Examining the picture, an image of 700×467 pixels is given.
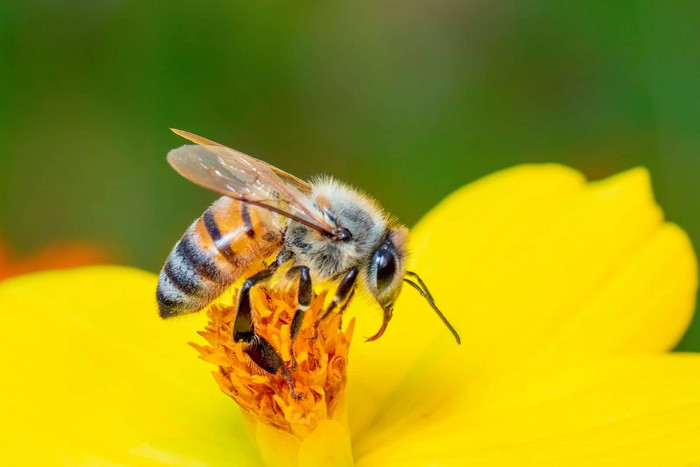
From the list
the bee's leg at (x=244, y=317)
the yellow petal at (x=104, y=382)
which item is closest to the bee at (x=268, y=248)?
the bee's leg at (x=244, y=317)

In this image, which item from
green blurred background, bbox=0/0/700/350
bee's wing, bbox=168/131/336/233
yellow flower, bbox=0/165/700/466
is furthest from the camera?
green blurred background, bbox=0/0/700/350

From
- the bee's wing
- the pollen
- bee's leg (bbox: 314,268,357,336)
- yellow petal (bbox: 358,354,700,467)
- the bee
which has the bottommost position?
yellow petal (bbox: 358,354,700,467)


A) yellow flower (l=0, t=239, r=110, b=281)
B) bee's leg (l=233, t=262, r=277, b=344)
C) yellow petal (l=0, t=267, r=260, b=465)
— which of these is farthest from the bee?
yellow flower (l=0, t=239, r=110, b=281)

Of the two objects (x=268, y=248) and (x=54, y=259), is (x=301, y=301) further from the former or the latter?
(x=54, y=259)

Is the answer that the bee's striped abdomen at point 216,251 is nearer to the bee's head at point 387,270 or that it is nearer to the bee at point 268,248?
the bee at point 268,248

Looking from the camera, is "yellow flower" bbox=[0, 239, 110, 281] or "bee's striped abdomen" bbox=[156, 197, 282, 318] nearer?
"bee's striped abdomen" bbox=[156, 197, 282, 318]

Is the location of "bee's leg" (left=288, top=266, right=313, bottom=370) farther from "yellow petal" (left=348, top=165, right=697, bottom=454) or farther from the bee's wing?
"yellow petal" (left=348, top=165, right=697, bottom=454)

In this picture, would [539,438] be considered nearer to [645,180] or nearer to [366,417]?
[366,417]
